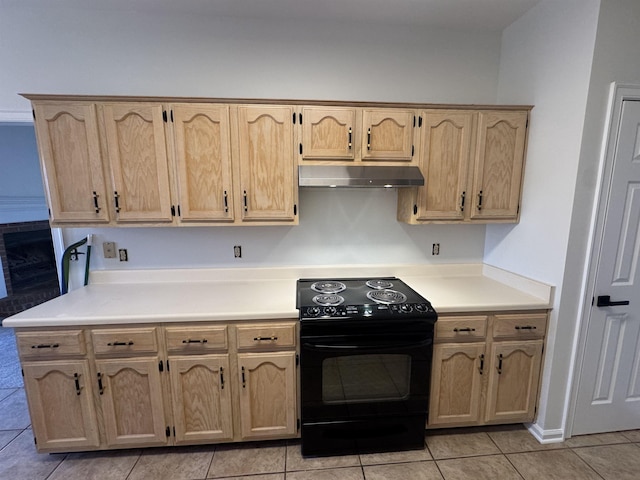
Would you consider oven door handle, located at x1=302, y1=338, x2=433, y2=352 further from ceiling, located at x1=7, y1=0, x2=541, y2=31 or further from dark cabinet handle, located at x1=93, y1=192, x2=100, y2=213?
ceiling, located at x1=7, y1=0, x2=541, y2=31

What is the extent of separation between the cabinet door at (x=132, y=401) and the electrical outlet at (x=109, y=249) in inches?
35.1

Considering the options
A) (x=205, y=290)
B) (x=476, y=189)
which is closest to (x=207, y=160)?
(x=205, y=290)

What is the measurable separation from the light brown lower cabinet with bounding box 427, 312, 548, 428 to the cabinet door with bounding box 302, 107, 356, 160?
4.23ft

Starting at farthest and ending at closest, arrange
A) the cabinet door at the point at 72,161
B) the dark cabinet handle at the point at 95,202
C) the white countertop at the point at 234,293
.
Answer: the dark cabinet handle at the point at 95,202 < the cabinet door at the point at 72,161 < the white countertop at the point at 234,293

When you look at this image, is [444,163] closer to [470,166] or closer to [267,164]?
[470,166]

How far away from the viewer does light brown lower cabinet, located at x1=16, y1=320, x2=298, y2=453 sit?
5.38 ft

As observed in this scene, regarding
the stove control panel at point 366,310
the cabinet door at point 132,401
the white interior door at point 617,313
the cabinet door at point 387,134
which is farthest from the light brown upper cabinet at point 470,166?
the cabinet door at point 132,401

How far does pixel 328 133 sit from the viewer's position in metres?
1.90

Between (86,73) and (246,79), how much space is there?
112cm

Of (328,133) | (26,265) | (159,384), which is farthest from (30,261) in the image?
(328,133)

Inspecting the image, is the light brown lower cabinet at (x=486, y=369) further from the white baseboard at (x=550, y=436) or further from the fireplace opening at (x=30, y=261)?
the fireplace opening at (x=30, y=261)

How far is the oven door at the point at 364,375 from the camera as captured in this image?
66.3 inches

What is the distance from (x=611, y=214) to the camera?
5.60ft

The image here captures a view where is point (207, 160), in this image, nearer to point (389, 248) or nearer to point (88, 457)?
point (389, 248)
